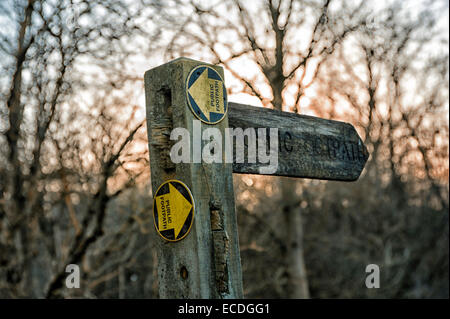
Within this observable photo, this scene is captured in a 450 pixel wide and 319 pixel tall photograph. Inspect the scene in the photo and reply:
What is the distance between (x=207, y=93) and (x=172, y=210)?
431mm

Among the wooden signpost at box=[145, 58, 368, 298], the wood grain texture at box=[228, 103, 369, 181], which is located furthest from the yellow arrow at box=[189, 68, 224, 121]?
the wood grain texture at box=[228, 103, 369, 181]

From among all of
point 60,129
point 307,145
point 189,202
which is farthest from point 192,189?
point 60,129

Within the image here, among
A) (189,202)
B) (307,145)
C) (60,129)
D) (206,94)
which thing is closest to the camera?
(189,202)

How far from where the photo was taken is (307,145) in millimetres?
2566

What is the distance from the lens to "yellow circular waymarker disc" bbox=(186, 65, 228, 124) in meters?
1.95

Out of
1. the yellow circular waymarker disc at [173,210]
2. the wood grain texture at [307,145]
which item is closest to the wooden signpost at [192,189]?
the yellow circular waymarker disc at [173,210]

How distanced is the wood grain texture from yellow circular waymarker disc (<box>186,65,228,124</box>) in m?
0.16

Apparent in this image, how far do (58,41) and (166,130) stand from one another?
287 centimetres

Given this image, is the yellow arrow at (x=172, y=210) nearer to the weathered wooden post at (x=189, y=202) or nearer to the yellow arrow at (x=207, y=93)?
the weathered wooden post at (x=189, y=202)

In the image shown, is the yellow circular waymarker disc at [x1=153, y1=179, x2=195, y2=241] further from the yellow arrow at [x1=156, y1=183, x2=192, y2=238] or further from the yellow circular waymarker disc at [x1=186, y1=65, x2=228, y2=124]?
the yellow circular waymarker disc at [x1=186, y1=65, x2=228, y2=124]

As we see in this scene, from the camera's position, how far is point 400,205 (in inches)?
538

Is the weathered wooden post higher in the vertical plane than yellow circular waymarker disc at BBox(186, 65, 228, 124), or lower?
lower

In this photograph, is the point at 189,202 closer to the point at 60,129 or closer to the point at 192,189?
the point at 192,189

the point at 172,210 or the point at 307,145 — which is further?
the point at 307,145
